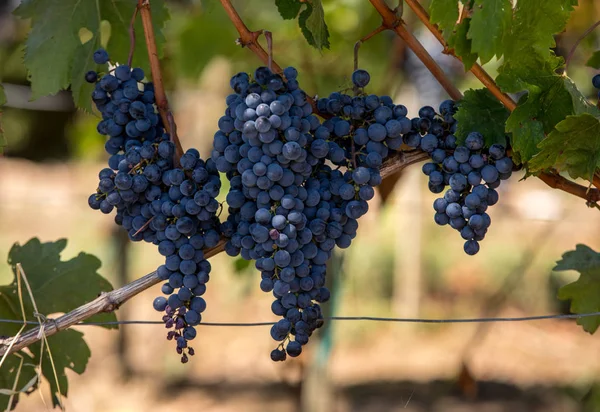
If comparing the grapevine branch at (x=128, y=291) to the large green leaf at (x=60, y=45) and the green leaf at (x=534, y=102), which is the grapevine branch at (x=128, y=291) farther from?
the large green leaf at (x=60, y=45)

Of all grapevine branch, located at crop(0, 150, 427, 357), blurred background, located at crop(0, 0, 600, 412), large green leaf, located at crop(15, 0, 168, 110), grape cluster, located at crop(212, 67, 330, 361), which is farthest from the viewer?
blurred background, located at crop(0, 0, 600, 412)

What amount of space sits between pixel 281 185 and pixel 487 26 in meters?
0.33

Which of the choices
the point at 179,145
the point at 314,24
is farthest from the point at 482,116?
the point at 179,145

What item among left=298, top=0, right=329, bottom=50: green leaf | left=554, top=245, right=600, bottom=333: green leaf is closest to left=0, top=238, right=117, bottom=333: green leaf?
left=298, top=0, right=329, bottom=50: green leaf

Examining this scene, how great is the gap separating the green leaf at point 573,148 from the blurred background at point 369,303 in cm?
68

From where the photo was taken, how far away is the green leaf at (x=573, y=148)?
3.02ft

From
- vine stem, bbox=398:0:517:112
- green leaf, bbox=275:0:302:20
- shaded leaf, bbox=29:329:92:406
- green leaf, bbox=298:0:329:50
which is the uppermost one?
green leaf, bbox=275:0:302:20

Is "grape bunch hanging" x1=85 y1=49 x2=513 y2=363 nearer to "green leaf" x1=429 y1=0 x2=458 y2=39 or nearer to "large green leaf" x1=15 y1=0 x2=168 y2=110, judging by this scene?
"green leaf" x1=429 y1=0 x2=458 y2=39

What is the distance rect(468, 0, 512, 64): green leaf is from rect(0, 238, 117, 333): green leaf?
0.77 meters

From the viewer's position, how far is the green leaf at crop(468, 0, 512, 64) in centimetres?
89

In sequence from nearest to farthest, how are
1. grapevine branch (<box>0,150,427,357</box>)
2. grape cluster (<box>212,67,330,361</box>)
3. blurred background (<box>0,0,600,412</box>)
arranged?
grape cluster (<box>212,67,330,361</box>) < grapevine branch (<box>0,150,427,357</box>) < blurred background (<box>0,0,600,412</box>)

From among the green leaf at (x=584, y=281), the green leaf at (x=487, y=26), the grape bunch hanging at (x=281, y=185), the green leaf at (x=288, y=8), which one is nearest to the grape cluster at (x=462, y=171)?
the grape bunch hanging at (x=281, y=185)

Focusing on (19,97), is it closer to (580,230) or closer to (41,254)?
(580,230)

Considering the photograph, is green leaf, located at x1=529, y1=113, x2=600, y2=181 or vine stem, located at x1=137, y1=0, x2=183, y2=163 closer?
green leaf, located at x1=529, y1=113, x2=600, y2=181
